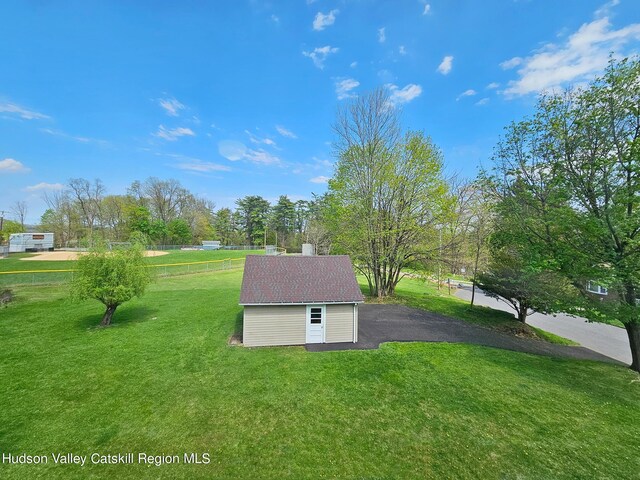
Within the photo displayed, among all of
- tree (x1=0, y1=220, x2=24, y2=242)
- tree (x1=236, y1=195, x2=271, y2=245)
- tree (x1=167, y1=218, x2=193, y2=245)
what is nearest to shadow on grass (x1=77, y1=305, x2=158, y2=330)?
tree (x1=167, y1=218, x2=193, y2=245)

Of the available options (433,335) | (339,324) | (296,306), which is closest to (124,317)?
(296,306)

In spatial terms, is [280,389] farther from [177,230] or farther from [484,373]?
[177,230]

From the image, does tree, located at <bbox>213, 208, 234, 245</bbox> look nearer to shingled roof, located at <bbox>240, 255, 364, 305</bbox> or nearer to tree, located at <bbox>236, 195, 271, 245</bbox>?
tree, located at <bbox>236, 195, 271, 245</bbox>

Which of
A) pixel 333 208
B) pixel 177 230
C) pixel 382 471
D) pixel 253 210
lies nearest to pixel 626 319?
pixel 382 471

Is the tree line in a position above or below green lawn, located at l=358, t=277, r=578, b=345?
above

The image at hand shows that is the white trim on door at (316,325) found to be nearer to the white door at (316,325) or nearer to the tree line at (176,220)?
the white door at (316,325)

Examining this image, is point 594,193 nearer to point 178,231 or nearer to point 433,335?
point 433,335

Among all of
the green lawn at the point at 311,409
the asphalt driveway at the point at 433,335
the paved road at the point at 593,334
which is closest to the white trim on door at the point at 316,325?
the asphalt driveway at the point at 433,335
